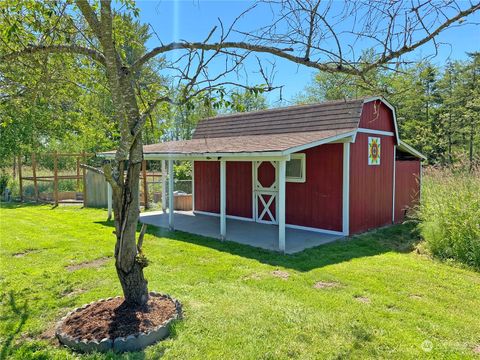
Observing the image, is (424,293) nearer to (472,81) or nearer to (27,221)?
(27,221)

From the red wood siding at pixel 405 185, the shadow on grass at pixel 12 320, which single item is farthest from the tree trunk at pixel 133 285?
the red wood siding at pixel 405 185

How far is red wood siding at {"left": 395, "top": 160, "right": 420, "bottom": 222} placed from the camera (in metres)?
10.7

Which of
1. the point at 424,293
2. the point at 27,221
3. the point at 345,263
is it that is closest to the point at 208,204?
the point at 27,221

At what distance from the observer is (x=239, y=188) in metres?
10.9

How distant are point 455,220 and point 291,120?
4950 mm

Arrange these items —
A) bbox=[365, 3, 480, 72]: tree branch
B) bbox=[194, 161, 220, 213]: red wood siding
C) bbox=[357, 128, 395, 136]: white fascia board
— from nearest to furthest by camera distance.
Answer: bbox=[365, 3, 480, 72]: tree branch < bbox=[357, 128, 395, 136]: white fascia board < bbox=[194, 161, 220, 213]: red wood siding

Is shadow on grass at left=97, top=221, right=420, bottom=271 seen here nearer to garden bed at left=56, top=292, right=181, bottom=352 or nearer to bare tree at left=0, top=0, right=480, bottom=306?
garden bed at left=56, top=292, right=181, bottom=352

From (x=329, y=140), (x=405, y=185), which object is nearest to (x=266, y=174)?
(x=329, y=140)

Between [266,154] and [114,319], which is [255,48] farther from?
[266,154]

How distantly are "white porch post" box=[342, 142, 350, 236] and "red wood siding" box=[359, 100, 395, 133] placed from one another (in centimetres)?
108

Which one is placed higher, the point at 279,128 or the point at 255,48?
the point at 279,128

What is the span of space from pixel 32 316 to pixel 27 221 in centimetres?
740

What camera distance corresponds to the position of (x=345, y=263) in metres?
6.31

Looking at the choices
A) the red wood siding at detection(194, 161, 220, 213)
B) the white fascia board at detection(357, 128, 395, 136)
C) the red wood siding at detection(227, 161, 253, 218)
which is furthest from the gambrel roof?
the red wood siding at detection(194, 161, 220, 213)
